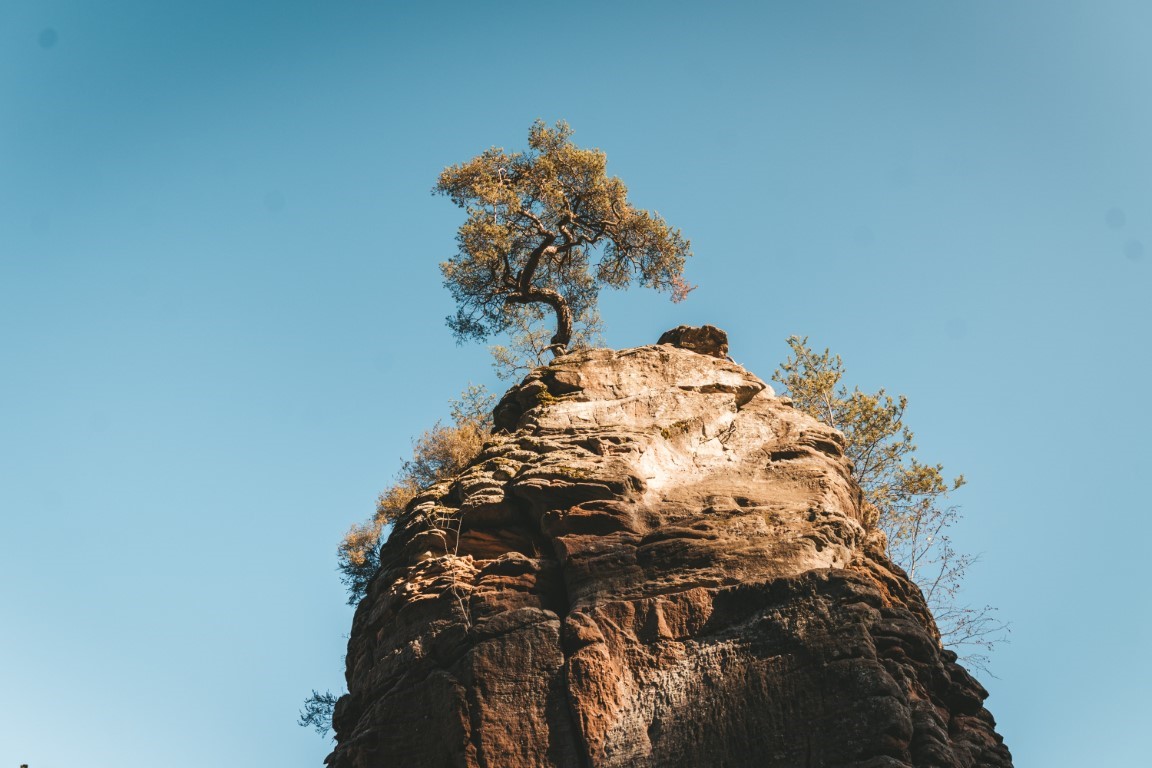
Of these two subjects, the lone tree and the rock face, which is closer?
the rock face

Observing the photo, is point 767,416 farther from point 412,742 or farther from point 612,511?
point 412,742

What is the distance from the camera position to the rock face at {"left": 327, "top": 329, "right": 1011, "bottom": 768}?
13828mm

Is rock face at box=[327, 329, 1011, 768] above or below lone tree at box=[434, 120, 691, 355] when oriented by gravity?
below

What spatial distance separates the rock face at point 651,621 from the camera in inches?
544

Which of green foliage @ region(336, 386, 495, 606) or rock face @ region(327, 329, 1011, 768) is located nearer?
rock face @ region(327, 329, 1011, 768)

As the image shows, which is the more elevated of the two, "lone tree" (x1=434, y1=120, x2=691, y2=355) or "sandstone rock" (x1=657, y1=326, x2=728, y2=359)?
"lone tree" (x1=434, y1=120, x2=691, y2=355)

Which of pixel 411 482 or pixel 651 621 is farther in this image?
pixel 411 482

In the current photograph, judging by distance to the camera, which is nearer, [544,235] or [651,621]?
[651,621]

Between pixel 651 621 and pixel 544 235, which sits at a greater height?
pixel 544 235

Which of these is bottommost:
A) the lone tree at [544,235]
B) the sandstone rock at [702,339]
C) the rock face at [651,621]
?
the rock face at [651,621]

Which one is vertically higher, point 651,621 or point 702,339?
A: point 702,339

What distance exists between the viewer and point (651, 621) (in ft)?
51.2

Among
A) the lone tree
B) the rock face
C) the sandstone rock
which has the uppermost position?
the lone tree

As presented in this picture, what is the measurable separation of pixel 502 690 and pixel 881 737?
17.7 ft
